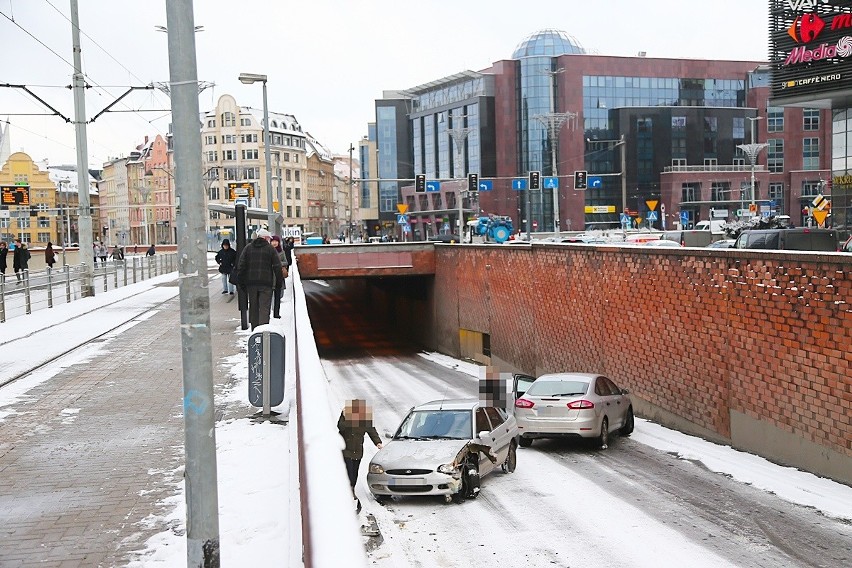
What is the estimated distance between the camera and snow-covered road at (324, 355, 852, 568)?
40.4 ft

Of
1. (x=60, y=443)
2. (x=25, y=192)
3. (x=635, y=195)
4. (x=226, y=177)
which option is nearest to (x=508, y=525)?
(x=60, y=443)

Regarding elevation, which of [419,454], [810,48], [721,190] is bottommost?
[419,454]

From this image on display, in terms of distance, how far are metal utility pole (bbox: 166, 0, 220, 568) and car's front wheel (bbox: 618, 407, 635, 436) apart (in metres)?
16.8

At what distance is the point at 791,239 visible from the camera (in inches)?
1122

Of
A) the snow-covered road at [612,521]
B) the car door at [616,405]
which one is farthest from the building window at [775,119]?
the snow-covered road at [612,521]

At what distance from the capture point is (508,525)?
1388 centimetres

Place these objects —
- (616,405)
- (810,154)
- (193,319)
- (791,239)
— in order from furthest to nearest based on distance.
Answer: (810,154), (791,239), (616,405), (193,319)

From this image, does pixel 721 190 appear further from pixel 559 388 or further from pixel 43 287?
pixel 559 388

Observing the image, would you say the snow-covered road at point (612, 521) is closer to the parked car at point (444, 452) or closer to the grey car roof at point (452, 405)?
the parked car at point (444, 452)

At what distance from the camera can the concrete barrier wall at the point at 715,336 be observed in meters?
16.4

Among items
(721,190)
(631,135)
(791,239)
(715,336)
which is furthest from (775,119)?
(715,336)

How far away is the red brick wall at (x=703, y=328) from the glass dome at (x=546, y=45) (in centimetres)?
6974

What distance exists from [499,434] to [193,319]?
468 inches

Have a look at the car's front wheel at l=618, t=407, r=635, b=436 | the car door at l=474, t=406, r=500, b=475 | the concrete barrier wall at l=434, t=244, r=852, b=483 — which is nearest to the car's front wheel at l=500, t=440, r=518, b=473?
the car door at l=474, t=406, r=500, b=475
